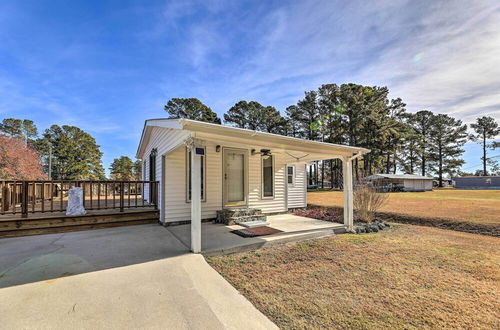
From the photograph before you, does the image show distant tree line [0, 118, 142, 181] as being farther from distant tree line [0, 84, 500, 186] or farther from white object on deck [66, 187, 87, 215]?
white object on deck [66, 187, 87, 215]

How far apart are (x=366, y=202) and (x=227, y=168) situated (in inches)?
189

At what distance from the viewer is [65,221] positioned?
564 centimetres

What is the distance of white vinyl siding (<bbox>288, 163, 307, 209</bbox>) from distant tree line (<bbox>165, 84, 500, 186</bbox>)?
16.9 m

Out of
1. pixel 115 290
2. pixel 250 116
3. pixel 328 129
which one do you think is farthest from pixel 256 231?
pixel 328 129

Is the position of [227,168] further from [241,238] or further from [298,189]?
[298,189]

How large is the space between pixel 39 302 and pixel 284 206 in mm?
7149

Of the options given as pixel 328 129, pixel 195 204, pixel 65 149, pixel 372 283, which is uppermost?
pixel 328 129

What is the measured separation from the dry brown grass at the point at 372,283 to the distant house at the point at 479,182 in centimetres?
4491

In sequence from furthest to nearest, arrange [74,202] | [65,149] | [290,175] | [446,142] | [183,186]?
[446,142], [65,149], [290,175], [183,186], [74,202]

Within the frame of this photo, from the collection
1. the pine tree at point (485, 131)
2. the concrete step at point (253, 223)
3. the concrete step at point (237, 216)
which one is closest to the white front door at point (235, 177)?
the concrete step at point (237, 216)

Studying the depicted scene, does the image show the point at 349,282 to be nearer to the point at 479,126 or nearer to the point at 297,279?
the point at 297,279

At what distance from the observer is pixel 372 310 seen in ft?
7.76

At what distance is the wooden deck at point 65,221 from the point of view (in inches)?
202

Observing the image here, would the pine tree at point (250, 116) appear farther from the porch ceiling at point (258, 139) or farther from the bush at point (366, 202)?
the porch ceiling at point (258, 139)
